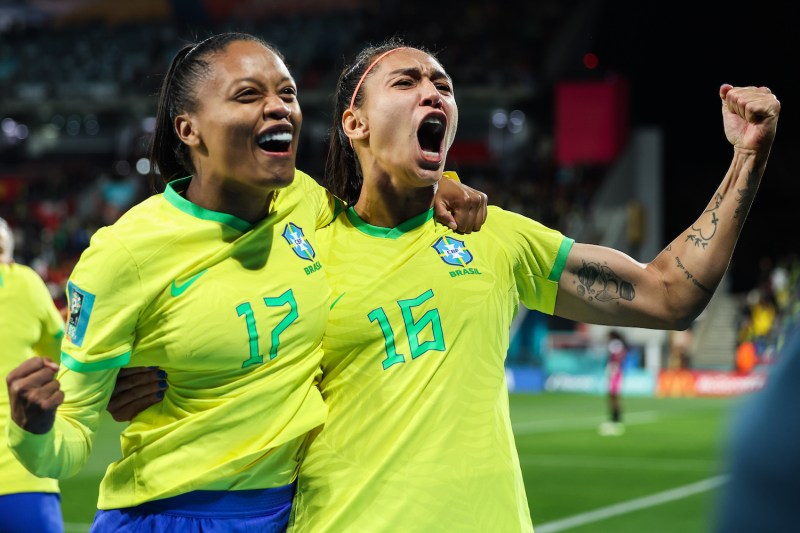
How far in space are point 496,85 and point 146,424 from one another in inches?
1304

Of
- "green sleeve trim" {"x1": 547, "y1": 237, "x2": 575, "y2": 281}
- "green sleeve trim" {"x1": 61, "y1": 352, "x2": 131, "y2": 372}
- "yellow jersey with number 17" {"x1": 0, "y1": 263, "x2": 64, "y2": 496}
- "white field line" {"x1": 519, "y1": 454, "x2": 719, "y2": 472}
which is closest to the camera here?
"green sleeve trim" {"x1": 61, "y1": 352, "x2": 131, "y2": 372}

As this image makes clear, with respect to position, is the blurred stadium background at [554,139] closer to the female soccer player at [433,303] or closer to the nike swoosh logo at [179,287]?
the female soccer player at [433,303]

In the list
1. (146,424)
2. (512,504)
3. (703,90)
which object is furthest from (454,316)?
(703,90)

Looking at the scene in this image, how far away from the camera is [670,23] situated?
28938 millimetres

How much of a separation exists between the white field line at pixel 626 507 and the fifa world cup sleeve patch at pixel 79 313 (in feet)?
22.4

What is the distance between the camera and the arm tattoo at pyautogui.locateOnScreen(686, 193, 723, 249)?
308 centimetres

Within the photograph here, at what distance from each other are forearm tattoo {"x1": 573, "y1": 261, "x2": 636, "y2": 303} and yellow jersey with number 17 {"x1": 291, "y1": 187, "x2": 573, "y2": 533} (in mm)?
80

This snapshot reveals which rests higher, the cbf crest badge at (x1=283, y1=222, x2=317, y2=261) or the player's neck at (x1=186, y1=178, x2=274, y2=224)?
the player's neck at (x1=186, y1=178, x2=274, y2=224)

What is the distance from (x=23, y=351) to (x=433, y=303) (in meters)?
3.13

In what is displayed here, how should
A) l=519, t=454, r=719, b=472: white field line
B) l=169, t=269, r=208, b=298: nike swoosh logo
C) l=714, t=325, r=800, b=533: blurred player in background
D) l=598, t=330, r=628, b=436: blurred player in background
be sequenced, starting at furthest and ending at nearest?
l=598, t=330, r=628, b=436: blurred player in background, l=519, t=454, r=719, b=472: white field line, l=169, t=269, r=208, b=298: nike swoosh logo, l=714, t=325, r=800, b=533: blurred player in background

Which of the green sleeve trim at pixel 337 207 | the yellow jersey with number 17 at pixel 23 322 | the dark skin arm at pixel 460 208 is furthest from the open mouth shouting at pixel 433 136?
the yellow jersey with number 17 at pixel 23 322

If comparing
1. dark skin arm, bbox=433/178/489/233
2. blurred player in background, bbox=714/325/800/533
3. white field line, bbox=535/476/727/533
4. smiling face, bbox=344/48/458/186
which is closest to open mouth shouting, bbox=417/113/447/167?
smiling face, bbox=344/48/458/186

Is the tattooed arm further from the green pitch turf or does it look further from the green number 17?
the green pitch turf

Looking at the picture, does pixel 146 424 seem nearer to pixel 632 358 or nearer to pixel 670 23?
pixel 632 358
